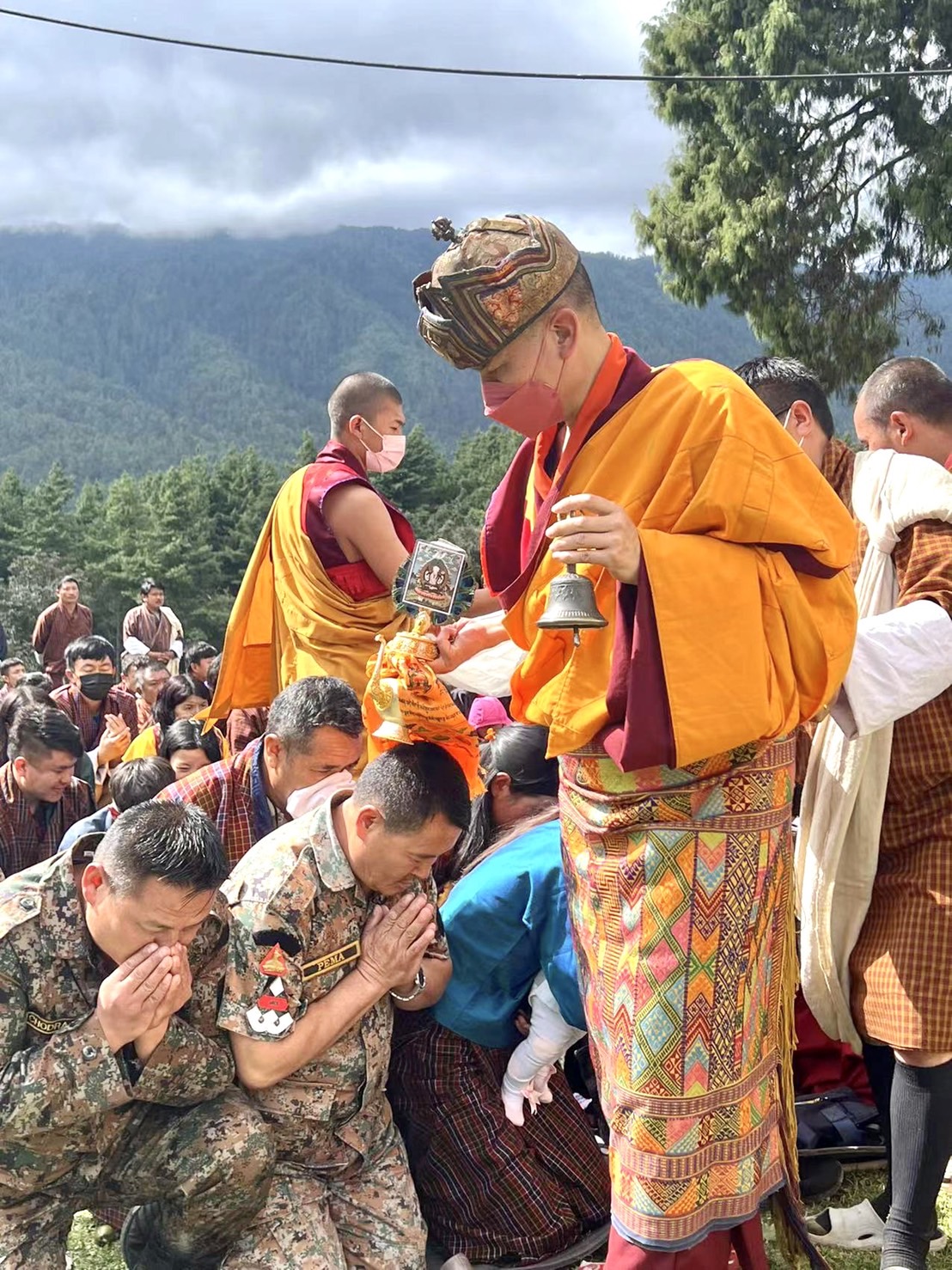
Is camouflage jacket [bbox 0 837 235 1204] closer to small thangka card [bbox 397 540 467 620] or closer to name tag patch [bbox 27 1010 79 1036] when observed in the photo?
name tag patch [bbox 27 1010 79 1036]

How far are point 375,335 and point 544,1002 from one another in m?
198

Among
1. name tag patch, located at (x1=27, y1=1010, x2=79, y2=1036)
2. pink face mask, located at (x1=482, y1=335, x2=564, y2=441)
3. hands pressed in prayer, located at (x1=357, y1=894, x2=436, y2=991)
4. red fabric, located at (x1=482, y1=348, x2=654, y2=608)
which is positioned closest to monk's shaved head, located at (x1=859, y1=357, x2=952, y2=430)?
red fabric, located at (x1=482, y1=348, x2=654, y2=608)

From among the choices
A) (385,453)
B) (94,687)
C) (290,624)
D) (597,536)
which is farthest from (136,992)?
(94,687)

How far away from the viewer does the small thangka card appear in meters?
2.77

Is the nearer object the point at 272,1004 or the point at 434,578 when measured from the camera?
the point at 434,578

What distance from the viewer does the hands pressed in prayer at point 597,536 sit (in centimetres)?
225

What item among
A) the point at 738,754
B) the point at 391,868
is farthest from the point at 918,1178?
the point at 391,868

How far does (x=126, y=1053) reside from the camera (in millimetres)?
2859

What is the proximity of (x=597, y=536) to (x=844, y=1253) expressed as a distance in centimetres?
209

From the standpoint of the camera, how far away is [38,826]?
535cm

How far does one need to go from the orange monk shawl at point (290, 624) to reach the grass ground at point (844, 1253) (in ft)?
5.58

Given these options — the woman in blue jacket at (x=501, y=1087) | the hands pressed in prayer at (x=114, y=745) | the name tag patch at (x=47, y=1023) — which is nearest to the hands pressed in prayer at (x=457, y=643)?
the woman in blue jacket at (x=501, y=1087)

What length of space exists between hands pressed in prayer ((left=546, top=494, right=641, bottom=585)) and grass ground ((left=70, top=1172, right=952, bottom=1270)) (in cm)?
195

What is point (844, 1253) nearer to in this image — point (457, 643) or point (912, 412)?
point (457, 643)
